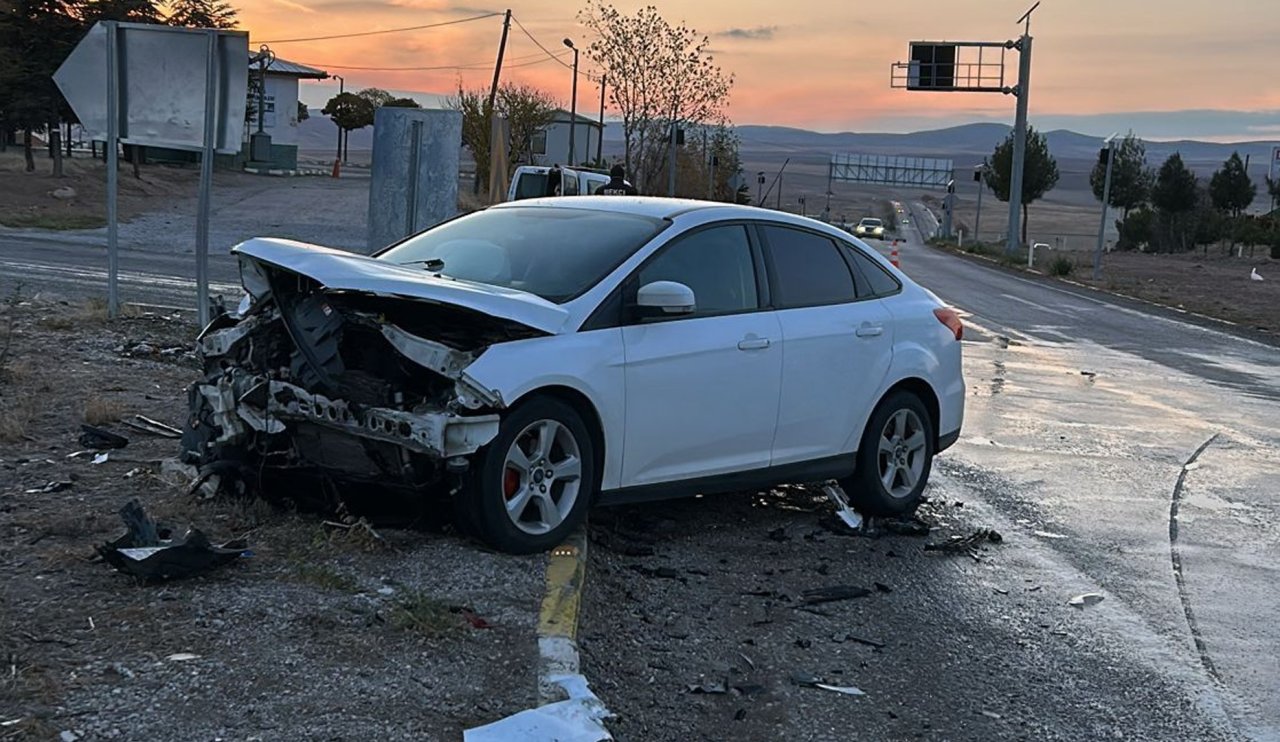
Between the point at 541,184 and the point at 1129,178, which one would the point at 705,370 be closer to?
the point at 541,184

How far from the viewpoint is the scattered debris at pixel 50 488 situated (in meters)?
6.49

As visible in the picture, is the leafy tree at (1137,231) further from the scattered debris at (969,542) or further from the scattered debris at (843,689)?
the scattered debris at (843,689)

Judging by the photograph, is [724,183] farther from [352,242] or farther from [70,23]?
[352,242]

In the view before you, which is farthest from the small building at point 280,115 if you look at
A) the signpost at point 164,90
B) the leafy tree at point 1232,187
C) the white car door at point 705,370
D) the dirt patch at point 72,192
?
the white car door at point 705,370

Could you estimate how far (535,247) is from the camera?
7.23m

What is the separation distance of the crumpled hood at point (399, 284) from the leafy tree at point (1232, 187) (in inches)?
3304

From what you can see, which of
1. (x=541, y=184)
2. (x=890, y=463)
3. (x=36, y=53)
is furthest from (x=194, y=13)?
(x=890, y=463)

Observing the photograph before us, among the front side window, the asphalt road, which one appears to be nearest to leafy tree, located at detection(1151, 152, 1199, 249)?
the asphalt road

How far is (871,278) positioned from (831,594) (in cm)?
238

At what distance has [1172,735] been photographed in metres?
5.12

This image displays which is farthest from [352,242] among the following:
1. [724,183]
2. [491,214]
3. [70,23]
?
[724,183]

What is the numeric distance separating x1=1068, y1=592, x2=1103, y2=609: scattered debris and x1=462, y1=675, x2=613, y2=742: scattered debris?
120 inches

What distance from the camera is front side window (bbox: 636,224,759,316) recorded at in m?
7.09

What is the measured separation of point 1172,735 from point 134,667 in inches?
141
